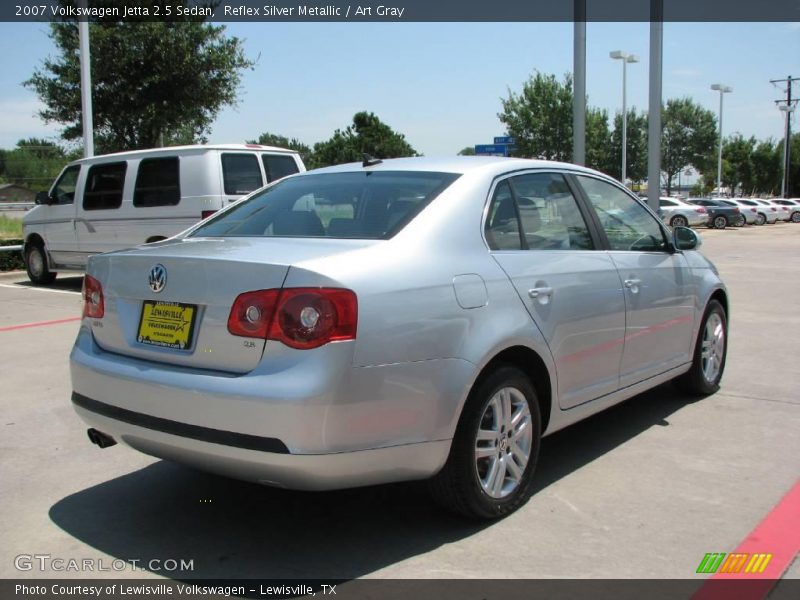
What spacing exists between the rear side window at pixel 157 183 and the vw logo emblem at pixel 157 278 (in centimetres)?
828

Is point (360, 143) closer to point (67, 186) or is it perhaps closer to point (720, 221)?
point (720, 221)

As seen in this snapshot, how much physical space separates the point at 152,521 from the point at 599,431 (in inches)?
111

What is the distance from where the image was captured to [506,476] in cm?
368

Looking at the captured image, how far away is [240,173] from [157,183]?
1347 millimetres

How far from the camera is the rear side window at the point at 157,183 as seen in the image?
447 inches

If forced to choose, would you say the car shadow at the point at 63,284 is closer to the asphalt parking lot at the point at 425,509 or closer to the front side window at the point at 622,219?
the asphalt parking lot at the point at 425,509

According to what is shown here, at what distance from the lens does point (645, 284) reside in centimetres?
476

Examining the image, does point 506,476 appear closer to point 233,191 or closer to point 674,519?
point 674,519

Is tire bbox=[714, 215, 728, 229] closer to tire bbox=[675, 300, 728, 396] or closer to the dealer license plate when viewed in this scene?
tire bbox=[675, 300, 728, 396]

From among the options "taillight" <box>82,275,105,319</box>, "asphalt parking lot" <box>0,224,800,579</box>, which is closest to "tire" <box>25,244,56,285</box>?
"asphalt parking lot" <box>0,224,800,579</box>

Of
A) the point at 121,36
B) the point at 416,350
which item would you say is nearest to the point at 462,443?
the point at 416,350

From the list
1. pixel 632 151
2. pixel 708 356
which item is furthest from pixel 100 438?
pixel 632 151

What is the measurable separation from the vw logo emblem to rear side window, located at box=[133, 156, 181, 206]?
828 centimetres

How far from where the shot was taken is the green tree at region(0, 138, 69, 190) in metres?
34.7
